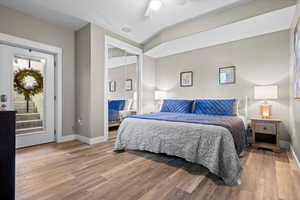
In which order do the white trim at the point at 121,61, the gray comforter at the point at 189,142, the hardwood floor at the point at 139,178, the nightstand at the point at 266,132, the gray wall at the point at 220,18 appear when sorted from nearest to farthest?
the hardwood floor at the point at 139,178 < the gray comforter at the point at 189,142 < the gray wall at the point at 220,18 < the nightstand at the point at 266,132 < the white trim at the point at 121,61

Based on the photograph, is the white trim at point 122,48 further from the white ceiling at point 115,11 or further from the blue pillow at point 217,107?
the blue pillow at point 217,107

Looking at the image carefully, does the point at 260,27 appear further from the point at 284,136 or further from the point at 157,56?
the point at 157,56

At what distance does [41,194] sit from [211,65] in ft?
12.9

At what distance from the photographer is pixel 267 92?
2660 mm

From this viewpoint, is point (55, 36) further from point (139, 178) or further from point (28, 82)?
point (139, 178)

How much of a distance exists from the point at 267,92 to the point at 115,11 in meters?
3.25

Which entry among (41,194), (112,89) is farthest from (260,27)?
(41,194)

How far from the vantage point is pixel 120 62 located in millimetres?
3959

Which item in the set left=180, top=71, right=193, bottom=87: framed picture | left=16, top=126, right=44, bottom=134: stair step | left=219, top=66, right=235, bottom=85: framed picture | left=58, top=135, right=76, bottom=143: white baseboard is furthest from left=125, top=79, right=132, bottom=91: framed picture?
left=219, top=66, right=235, bottom=85: framed picture

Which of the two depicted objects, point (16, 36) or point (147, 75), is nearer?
point (16, 36)

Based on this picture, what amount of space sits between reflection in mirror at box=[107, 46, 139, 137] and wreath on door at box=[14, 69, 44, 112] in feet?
4.69

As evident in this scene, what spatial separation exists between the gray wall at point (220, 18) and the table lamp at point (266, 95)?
1287 millimetres

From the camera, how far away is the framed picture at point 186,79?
4.03 metres

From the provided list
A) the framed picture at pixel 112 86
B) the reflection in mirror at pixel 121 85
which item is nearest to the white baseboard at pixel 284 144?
the reflection in mirror at pixel 121 85
